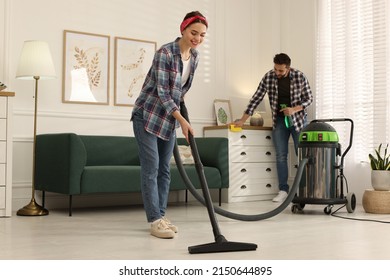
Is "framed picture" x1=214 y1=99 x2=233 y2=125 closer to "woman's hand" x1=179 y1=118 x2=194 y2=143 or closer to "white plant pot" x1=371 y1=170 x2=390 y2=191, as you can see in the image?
"white plant pot" x1=371 y1=170 x2=390 y2=191

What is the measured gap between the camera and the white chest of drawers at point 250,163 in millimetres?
5098

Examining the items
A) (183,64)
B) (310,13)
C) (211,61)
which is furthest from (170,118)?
(310,13)

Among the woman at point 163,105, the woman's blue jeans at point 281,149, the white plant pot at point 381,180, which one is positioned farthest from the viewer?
the woman's blue jeans at point 281,149

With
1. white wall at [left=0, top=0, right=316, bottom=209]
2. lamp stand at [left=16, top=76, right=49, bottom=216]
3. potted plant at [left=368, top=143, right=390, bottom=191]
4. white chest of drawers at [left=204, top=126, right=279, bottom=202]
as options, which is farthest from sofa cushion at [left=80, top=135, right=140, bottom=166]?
potted plant at [left=368, top=143, right=390, bottom=191]

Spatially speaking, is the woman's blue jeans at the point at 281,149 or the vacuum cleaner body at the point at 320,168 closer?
the vacuum cleaner body at the point at 320,168

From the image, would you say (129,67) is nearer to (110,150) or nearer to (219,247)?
(110,150)

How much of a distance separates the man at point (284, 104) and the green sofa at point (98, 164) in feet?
1.86

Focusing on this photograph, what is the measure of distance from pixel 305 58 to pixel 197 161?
3.38 meters

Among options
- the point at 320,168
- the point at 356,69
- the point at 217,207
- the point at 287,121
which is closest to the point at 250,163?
the point at 287,121

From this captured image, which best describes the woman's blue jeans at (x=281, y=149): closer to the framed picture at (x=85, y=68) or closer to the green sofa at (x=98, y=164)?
the green sofa at (x=98, y=164)

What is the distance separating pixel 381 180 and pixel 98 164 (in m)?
2.31

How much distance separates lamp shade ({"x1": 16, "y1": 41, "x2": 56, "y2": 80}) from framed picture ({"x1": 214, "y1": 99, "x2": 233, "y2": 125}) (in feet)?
6.38

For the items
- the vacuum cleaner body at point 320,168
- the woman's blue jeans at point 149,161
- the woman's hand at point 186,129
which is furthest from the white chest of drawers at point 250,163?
the woman's hand at point 186,129

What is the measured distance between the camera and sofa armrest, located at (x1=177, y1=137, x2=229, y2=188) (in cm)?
475
